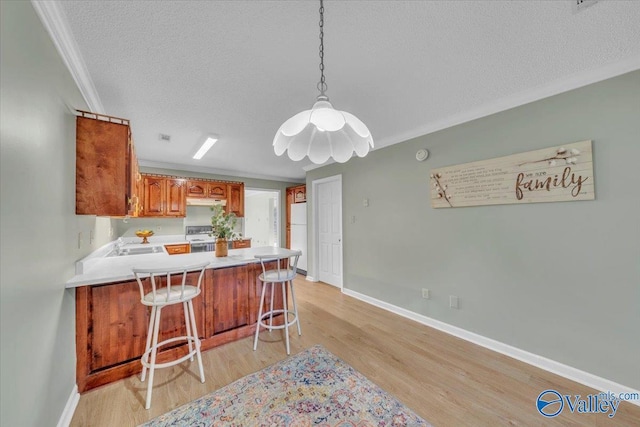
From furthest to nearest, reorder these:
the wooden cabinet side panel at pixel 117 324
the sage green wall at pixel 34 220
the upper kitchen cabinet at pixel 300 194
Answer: the upper kitchen cabinet at pixel 300 194 < the wooden cabinet side panel at pixel 117 324 < the sage green wall at pixel 34 220

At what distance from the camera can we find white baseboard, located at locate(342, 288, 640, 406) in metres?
1.87

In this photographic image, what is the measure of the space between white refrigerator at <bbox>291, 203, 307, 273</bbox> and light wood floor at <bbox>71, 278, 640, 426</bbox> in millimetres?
2565

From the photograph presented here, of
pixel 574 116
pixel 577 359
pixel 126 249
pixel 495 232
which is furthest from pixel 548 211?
pixel 126 249

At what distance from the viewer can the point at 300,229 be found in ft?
18.2

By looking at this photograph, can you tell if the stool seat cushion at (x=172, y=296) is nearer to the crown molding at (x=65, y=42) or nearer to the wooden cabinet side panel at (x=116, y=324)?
the wooden cabinet side panel at (x=116, y=324)

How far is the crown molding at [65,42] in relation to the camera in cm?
125

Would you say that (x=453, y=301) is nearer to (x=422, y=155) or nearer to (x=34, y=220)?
(x=422, y=155)

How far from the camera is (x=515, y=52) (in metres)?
1.70

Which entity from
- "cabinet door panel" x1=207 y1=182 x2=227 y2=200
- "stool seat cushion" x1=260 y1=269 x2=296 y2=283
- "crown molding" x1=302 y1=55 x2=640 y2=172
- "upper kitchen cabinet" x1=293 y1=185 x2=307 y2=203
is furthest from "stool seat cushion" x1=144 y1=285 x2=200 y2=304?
"upper kitchen cabinet" x1=293 y1=185 x2=307 y2=203

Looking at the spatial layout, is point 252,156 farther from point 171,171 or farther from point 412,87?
point 412,87

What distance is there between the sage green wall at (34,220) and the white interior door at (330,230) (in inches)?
136

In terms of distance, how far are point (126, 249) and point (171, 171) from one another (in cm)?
181

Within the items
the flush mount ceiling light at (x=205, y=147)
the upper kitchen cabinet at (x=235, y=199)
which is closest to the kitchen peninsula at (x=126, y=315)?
the flush mount ceiling light at (x=205, y=147)

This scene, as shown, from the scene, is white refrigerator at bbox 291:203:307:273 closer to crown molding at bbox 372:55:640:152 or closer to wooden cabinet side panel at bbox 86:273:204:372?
crown molding at bbox 372:55:640:152
